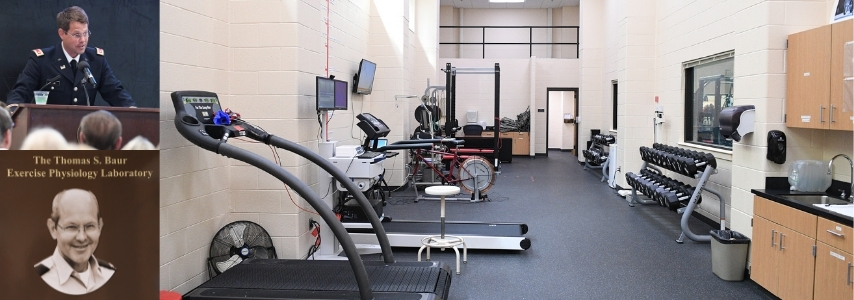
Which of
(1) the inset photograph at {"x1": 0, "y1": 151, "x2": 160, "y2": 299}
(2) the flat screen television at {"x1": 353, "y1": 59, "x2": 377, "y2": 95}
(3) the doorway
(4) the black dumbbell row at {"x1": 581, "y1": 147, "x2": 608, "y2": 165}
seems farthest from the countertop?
(3) the doorway

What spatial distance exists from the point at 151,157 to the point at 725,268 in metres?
4.51

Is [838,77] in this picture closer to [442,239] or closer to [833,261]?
[833,261]

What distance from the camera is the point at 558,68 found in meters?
16.0

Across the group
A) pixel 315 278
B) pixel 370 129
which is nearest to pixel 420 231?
pixel 370 129

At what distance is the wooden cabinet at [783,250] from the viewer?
379cm

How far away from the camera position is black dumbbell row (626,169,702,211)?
21.2 ft

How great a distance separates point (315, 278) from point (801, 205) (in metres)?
3.17

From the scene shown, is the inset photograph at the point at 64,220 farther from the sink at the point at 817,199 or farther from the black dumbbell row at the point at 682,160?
the black dumbbell row at the point at 682,160

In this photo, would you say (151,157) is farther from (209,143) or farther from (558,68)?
(558,68)

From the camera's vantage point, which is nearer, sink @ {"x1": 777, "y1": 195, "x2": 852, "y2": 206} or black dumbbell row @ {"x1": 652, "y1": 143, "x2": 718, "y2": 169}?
sink @ {"x1": 777, "y1": 195, "x2": 852, "y2": 206}

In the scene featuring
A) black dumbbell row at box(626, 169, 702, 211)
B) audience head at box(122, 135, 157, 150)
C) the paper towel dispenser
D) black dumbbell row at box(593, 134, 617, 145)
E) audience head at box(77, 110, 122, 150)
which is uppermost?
the paper towel dispenser

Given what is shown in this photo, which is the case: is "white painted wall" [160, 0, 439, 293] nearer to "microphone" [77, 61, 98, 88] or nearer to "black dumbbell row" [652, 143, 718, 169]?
"microphone" [77, 61, 98, 88]

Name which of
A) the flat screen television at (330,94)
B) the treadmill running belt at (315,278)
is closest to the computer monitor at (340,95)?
the flat screen television at (330,94)

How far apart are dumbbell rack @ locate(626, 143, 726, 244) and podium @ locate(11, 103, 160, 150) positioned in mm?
5274
